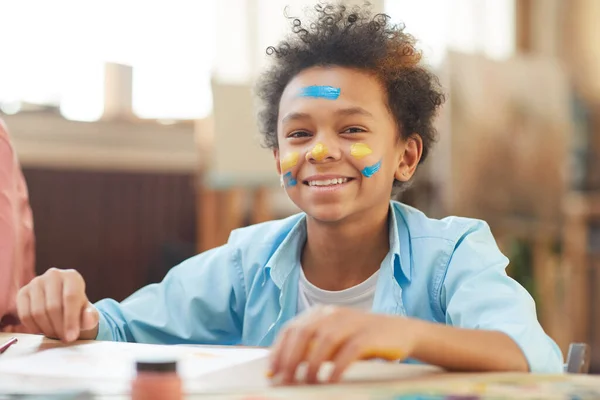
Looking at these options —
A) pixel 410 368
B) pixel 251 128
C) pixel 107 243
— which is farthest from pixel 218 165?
pixel 410 368

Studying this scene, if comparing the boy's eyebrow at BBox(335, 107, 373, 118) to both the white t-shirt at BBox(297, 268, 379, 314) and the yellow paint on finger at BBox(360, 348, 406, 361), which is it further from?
the yellow paint on finger at BBox(360, 348, 406, 361)

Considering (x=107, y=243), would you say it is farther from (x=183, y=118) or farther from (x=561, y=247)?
(x=561, y=247)

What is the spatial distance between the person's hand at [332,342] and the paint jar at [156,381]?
14 centimetres

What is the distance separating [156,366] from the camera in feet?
2.13

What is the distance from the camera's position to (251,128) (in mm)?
3262

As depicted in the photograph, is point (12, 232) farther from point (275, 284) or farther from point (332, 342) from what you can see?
point (332, 342)

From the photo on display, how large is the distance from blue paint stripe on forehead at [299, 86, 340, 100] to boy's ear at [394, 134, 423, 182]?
220 mm

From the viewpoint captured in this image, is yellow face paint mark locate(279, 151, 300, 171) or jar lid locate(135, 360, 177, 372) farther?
yellow face paint mark locate(279, 151, 300, 171)

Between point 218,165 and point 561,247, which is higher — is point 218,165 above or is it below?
above

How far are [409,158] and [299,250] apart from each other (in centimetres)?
25

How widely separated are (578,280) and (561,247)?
19 cm

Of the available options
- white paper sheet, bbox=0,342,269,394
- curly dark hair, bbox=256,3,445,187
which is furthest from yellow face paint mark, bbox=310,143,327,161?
white paper sheet, bbox=0,342,269,394

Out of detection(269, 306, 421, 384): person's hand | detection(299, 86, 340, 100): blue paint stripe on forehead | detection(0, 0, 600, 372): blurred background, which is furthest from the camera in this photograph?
detection(0, 0, 600, 372): blurred background

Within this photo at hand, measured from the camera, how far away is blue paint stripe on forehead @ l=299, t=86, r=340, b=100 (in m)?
1.29
